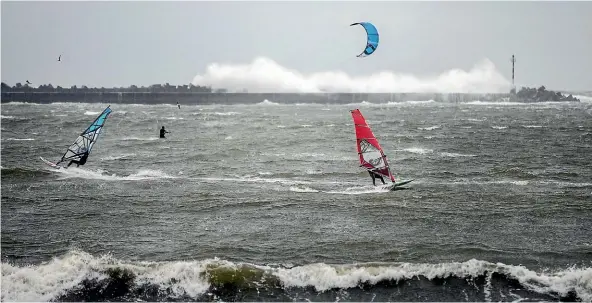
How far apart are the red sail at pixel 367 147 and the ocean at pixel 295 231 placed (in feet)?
4.56

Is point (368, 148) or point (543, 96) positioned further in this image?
point (543, 96)

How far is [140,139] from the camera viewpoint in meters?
48.8

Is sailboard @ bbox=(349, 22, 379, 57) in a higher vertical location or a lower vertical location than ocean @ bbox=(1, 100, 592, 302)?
higher

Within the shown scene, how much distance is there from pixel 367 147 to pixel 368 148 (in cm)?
5

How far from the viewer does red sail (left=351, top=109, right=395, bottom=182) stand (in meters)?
18.7

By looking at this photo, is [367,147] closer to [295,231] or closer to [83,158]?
[295,231]

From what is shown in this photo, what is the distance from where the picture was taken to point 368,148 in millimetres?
19344

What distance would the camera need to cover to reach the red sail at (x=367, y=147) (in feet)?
61.4

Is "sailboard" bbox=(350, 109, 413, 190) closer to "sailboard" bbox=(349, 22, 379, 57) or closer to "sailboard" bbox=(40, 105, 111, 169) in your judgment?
"sailboard" bbox=(349, 22, 379, 57)

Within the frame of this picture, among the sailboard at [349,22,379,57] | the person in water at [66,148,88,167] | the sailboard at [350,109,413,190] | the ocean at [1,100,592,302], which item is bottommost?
the ocean at [1,100,592,302]

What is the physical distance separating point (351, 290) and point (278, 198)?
9.26 m

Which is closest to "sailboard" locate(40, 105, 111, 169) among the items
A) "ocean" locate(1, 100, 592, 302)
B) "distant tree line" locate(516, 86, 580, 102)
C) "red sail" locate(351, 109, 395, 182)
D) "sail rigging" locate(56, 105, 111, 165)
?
"sail rigging" locate(56, 105, 111, 165)

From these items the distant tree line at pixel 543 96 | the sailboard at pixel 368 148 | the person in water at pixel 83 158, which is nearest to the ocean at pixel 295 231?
the person in water at pixel 83 158

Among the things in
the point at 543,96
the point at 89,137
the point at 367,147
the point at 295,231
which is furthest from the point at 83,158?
the point at 543,96
